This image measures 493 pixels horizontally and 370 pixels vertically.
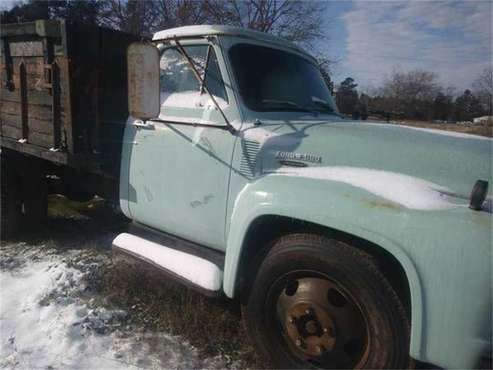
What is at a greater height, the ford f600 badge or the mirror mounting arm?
the mirror mounting arm

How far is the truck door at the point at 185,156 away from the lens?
3.05 meters

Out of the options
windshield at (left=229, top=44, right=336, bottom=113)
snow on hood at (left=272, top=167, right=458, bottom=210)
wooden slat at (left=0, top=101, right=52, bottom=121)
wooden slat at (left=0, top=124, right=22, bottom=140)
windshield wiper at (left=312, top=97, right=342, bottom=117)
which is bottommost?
→ wooden slat at (left=0, top=124, right=22, bottom=140)

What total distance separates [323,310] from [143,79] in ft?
5.92

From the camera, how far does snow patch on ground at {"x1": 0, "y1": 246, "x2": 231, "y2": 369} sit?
281 cm

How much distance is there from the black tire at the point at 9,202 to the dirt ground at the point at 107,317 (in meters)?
0.50

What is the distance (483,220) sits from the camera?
188 cm

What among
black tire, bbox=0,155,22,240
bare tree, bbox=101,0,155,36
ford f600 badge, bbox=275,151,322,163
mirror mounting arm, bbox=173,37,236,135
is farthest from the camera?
bare tree, bbox=101,0,155,36

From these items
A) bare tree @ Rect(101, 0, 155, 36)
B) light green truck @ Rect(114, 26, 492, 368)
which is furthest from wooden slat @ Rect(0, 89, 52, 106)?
bare tree @ Rect(101, 0, 155, 36)

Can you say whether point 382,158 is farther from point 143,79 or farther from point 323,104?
point 143,79

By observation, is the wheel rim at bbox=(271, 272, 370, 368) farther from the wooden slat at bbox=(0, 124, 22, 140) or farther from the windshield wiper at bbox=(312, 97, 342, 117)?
the wooden slat at bbox=(0, 124, 22, 140)

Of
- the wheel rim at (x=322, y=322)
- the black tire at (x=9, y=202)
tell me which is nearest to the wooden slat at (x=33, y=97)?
the black tire at (x=9, y=202)

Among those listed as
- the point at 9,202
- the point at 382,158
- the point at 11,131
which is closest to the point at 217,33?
the point at 382,158

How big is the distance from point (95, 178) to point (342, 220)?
10.1ft

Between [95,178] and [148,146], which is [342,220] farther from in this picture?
[95,178]
